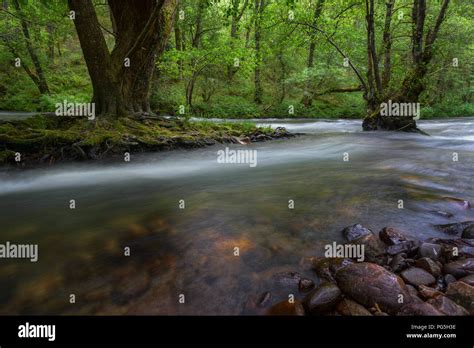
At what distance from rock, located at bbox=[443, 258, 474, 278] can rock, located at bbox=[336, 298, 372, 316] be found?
881mm

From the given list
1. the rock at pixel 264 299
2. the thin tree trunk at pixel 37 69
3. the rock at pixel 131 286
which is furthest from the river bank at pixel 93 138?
the thin tree trunk at pixel 37 69

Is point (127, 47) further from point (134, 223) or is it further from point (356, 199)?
point (356, 199)

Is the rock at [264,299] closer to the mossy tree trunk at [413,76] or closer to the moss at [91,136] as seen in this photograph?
the moss at [91,136]

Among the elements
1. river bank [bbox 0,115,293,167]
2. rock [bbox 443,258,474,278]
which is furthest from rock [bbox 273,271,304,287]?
river bank [bbox 0,115,293,167]

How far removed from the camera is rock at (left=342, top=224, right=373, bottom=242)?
122 inches

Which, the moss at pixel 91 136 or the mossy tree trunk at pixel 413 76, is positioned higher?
the mossy tree trunk at pixel 413 76

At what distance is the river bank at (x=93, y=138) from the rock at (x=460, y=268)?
6.77 meters

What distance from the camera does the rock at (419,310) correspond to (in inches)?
80.0

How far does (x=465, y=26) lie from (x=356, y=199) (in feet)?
64.6

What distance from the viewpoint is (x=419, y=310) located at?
2.05m

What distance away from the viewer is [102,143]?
7.66 meters

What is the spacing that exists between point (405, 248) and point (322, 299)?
115 cm

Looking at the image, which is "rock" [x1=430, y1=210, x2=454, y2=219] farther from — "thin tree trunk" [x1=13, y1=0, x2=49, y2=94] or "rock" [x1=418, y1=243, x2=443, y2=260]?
"thin tree trunk" [x1=13, y1=0, x2=49, y2=94]

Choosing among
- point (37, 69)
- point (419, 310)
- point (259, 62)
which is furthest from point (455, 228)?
point (37, 69)
